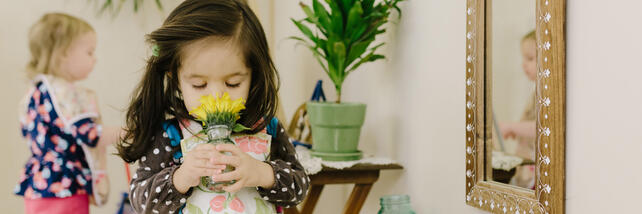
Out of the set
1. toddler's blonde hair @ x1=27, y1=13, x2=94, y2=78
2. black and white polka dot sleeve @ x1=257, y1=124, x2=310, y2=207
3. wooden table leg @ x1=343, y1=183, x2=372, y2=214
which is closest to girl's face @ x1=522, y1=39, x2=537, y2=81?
black and white polka dot sleeve @ x1=257, y1=124, x2=310, y2=207

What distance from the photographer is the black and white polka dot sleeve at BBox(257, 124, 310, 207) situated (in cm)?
128

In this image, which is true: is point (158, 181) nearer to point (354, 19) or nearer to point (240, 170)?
point (240, 170)

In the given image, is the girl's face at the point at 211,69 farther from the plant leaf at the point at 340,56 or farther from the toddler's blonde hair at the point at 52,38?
the toddler's blonde hair at the point at 52,38

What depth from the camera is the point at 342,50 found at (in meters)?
2.15

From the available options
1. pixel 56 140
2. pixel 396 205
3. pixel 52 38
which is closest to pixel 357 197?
pixel 396 205

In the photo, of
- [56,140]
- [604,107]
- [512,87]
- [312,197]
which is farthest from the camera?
[56,140]

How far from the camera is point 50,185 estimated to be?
8.75ft

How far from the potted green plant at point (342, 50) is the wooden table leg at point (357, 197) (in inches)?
4.9

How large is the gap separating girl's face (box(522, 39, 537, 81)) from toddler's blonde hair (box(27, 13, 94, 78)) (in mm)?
2409

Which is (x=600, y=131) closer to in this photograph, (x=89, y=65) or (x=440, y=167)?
(x=440, y=167)

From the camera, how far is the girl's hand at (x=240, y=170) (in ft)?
3.74

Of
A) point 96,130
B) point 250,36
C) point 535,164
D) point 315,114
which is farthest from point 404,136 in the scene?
point 96,130

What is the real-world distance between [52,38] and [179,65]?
2101 mm

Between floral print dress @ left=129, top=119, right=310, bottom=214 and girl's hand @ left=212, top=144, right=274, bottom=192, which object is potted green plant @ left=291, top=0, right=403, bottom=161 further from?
girl's hand @ left=212, top=144, right=274, bottom=192
